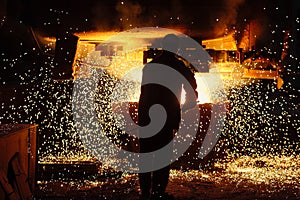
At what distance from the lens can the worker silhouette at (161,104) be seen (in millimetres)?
5211

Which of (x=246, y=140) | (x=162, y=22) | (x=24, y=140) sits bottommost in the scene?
(x=246, y=140)

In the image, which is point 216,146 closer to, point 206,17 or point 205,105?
point 205,105

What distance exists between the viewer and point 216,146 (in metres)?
8.06

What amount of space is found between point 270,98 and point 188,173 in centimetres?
1090

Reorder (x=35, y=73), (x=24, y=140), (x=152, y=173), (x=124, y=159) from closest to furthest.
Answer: (x=24, y=140)
(x=152, y=173)
(x=124, y=159)
(x=35, y=73)

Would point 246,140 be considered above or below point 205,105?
below

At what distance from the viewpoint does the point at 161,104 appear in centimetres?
530

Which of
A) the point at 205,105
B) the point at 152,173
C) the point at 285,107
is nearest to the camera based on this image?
A: the point at 152,173

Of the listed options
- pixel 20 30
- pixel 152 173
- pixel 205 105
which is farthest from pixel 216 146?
pixel 20 30

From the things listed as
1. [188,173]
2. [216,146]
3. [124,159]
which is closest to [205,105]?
[216,146]

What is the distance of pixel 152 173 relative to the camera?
5273mm

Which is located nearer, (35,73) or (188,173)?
(188,173)

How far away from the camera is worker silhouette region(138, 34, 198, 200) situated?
5211mm

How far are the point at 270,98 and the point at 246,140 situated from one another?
591 centimetres
